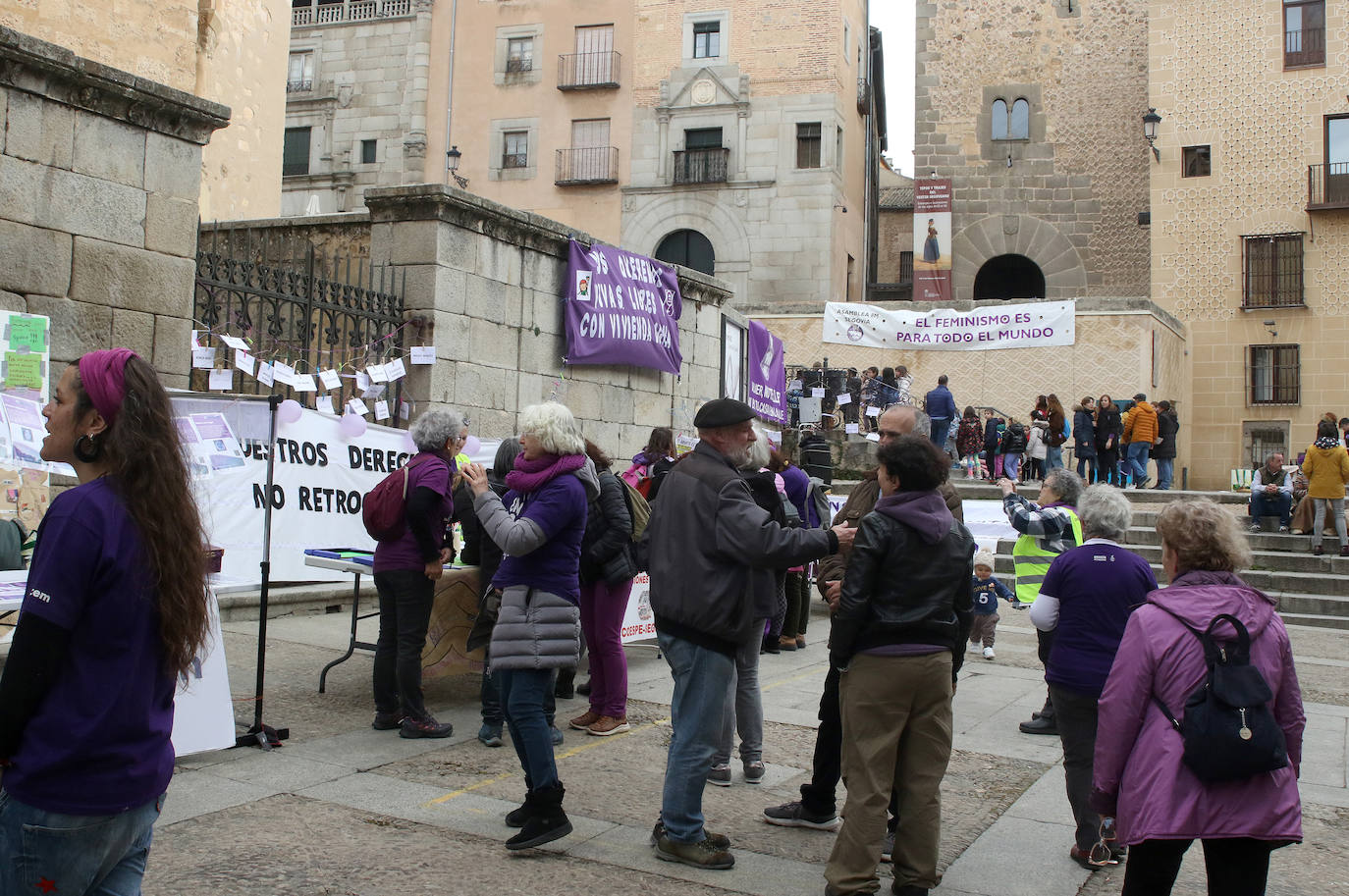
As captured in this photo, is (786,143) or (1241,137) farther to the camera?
(786,143)

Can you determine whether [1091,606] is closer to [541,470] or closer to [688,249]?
[541,470]

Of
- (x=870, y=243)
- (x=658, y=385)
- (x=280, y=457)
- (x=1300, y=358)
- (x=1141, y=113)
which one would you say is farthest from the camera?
(x=870, y=243)

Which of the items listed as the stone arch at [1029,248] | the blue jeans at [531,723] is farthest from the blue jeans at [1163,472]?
the blue jeans at [531,723]

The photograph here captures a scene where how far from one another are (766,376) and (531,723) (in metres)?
11.3

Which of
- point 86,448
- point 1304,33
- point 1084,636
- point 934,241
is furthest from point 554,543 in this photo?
point 1304,33

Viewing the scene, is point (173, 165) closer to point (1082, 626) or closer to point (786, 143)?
point (1082, 626)

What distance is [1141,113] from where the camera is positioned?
100.0 ft

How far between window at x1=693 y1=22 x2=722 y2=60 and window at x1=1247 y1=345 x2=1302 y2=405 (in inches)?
615

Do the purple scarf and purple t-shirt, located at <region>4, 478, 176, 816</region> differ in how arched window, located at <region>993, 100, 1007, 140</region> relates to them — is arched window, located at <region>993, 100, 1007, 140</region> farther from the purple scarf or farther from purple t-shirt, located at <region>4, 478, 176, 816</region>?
purple t-shirt, located at <region>4, 478, 176, 816</region>

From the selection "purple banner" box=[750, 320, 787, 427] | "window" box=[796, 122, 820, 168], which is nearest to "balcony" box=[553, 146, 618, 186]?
"window" box=[796, 122, 820, 168]

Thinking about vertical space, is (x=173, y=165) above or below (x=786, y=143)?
below

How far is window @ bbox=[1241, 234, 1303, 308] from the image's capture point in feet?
88.9

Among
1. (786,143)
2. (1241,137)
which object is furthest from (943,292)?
(1241,137)

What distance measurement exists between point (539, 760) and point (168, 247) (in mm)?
4625
